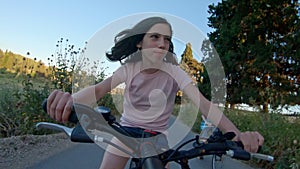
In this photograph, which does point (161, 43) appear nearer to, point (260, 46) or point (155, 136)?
point (155, 136)

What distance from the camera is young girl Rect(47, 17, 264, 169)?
47.1 inches

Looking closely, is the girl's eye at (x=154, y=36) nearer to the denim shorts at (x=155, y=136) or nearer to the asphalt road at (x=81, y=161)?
the denim shorts at (x=155, y=136)

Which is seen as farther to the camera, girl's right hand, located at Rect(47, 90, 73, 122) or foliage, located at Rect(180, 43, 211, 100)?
foliage, located at Rect(180, 43, 211, 100)

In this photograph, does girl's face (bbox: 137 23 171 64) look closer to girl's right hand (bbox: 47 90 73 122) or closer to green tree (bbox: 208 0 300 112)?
girl's right hand (bbox: 47 90 73 122)

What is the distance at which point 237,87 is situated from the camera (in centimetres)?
1294

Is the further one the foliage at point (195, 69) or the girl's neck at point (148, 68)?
the girl's neck at point (148, 68)

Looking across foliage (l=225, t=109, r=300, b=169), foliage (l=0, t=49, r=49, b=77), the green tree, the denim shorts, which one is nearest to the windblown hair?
the denim shorts

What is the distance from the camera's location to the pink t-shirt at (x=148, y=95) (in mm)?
1355

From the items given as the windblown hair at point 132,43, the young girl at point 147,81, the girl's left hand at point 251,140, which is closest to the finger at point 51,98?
the young girl at point 147,81

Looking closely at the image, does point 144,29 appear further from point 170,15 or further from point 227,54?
point 227,54

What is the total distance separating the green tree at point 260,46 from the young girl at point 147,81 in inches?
440

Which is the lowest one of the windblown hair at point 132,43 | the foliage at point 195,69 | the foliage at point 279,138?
the foliage at point 279,138

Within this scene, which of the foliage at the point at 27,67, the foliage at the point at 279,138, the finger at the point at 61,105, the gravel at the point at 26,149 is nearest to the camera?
the finger at the point at 61,105

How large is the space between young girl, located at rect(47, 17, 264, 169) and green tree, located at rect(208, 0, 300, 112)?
1119 cm
